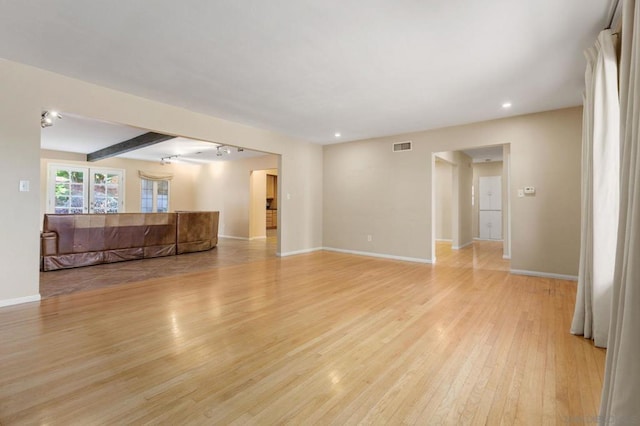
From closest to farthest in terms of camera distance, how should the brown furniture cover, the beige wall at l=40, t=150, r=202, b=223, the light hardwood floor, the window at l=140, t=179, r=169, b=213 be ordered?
the light hardwood floor, the brown furniture cover, the beige wall at l=40, t=150, r=202, b=223, the window at l=140, t=179, r=169, b=213

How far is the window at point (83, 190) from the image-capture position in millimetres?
8438

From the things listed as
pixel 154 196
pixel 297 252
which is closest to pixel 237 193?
pixel 154 196

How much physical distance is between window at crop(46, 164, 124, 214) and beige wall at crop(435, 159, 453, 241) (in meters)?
10.1

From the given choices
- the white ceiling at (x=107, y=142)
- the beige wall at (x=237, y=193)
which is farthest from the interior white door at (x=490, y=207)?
the white ceiling at (x=107, y=142)

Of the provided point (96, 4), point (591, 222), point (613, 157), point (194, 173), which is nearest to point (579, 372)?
point (591, 222)

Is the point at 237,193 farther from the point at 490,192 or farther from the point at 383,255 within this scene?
the point at 490,192

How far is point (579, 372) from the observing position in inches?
75.9

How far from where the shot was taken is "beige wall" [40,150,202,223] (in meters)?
8.25

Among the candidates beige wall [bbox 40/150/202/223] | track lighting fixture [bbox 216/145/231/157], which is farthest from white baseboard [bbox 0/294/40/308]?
beige wall [bbox 40/150/202/223]

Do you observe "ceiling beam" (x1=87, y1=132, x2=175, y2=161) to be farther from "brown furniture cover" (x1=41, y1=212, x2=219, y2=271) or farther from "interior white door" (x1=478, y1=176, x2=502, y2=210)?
"interior white door" (x1=478, y1=176, x2=502, y2=210)

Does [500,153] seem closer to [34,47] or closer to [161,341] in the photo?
[161,341]

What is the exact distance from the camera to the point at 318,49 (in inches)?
112

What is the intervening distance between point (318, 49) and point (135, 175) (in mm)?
9337

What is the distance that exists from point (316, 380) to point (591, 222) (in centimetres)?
258
